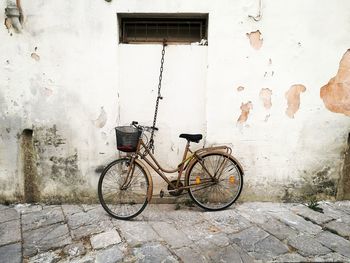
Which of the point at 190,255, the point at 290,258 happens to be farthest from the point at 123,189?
the point at 290,258

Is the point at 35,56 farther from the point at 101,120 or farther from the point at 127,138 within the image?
the point at 127,138

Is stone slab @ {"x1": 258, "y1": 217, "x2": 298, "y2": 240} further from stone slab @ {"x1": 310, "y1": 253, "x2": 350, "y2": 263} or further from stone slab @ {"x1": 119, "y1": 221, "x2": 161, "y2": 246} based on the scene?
stone slab @ {"x1": 119, "y1": 221, "x2": 161, "y2": 246}

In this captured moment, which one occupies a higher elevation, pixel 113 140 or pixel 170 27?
pixel 170 27

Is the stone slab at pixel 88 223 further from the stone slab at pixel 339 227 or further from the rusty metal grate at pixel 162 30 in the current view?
the stone slab at pixel 339 227

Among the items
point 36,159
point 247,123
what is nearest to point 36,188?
point 36,159

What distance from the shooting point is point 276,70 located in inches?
199

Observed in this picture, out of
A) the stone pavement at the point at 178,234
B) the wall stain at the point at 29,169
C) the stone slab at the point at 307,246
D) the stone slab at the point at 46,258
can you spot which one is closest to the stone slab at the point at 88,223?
the stone pavement at the point at 178,234

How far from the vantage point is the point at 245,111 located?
16.9 feet

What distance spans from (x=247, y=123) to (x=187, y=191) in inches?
61.2

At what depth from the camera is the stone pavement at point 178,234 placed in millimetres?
3846

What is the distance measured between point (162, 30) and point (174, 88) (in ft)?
3.35

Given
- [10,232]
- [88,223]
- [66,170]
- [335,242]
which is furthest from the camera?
[66,170]

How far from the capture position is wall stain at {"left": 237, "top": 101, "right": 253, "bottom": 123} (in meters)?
5.14

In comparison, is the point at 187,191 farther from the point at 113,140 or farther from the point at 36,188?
the point at 36,188
